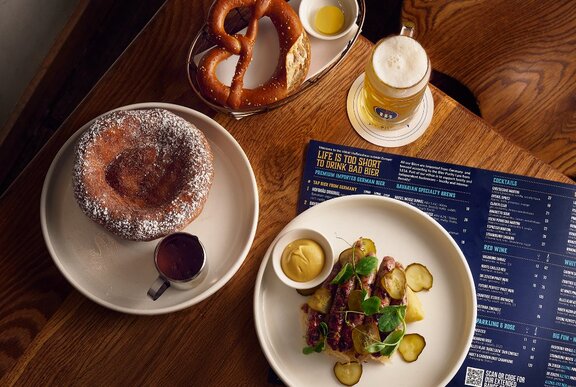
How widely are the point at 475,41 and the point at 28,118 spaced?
61.9 inches

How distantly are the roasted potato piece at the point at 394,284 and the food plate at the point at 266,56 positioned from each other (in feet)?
1.60

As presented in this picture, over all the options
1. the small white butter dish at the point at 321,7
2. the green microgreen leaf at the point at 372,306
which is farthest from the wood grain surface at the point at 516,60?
the green microgreen leaf at the point at 372,306

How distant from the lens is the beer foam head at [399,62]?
1.34 m

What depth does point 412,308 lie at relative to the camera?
1.37 m

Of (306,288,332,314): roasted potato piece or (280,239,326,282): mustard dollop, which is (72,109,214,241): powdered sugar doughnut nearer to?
(280,239,326,282): mustard dollop

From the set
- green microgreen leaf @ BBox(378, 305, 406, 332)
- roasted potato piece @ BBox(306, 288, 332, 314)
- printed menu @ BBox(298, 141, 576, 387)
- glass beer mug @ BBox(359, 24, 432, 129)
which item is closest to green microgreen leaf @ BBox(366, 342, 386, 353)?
green microgreen leaf @ BBox(378, 305, 406, 332)

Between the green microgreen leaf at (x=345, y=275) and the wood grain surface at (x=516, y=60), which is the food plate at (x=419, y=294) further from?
the wood grain surface at (x=516, y=60)

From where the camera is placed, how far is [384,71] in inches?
53.1

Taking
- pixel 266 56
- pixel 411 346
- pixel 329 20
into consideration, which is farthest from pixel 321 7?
pixel 411 346

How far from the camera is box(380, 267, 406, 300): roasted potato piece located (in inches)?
52.6

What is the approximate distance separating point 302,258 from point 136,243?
1.38ft

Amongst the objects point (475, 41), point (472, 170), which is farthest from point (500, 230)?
point (475, 41)

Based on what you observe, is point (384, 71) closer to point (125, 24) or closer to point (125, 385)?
point (125, 385)

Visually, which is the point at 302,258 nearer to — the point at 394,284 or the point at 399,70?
the point at 394,284
